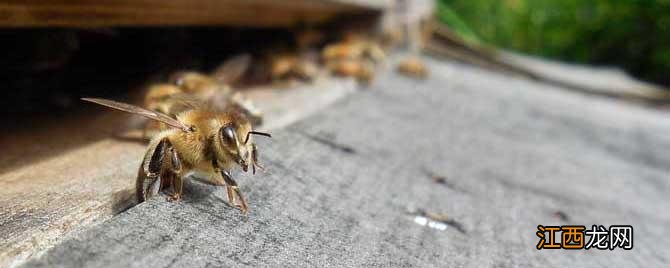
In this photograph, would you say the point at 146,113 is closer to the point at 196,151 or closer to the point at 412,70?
the point at 196,151

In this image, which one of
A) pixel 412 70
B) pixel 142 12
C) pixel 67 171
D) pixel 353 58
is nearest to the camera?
pixel 67 171

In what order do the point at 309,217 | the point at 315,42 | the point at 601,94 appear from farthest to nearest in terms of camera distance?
1. the point at 601,94
2. the point at 315,42
3. the point at 309,217

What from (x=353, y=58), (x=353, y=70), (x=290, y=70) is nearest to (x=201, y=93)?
(x=290, y=70)

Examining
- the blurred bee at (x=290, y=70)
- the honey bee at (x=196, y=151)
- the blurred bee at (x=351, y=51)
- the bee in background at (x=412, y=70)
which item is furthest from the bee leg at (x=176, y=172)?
the bee in background at (x=412, y=70)

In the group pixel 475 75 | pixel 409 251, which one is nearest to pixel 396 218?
pixel 409 251

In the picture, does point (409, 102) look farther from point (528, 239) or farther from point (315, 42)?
point (528, 239)

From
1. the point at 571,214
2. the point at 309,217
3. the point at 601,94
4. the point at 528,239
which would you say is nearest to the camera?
the point at 309,217

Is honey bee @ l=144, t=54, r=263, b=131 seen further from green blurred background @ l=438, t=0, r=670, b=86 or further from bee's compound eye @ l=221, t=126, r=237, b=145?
green blurred background @ l=438, t=0, r=670, b=86

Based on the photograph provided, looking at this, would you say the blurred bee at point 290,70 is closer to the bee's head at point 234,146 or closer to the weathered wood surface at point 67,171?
the weathered wood surface at point 67,171
